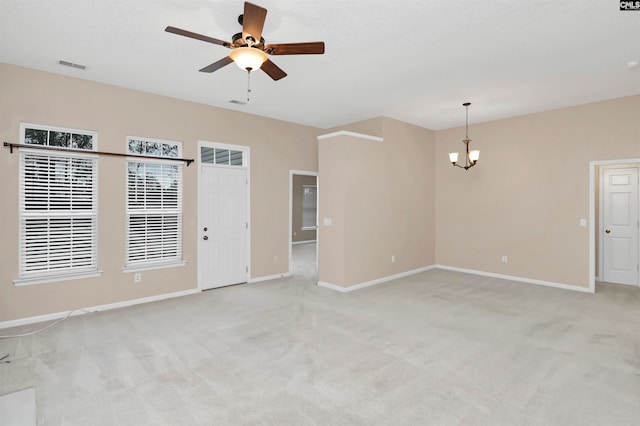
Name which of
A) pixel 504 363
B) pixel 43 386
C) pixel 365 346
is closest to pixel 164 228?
pixel 43 386

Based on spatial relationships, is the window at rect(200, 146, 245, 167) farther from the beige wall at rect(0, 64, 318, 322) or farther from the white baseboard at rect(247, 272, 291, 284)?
the white baseboard at rect(247, 272, 291, 284)

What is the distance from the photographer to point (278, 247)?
645 cm

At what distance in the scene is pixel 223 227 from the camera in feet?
18.7

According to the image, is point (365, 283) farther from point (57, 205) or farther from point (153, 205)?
point (57, 205)

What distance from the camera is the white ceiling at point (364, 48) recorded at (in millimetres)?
2781

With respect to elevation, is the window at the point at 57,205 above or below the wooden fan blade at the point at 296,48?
below

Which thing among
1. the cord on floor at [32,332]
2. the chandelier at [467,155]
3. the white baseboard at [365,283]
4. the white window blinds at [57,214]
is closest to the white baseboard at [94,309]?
the cord on floor at [32,332]

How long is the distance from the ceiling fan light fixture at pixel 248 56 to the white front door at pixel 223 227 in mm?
3085

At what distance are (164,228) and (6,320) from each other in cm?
201

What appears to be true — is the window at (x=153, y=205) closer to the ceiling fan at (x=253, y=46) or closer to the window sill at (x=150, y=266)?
the window sill at (x=150, y=266)

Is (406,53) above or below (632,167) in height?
above

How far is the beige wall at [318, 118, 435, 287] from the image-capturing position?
5531 millimetres

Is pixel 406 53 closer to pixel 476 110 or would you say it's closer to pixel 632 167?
pixel 476 110

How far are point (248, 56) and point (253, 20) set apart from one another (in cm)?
29
